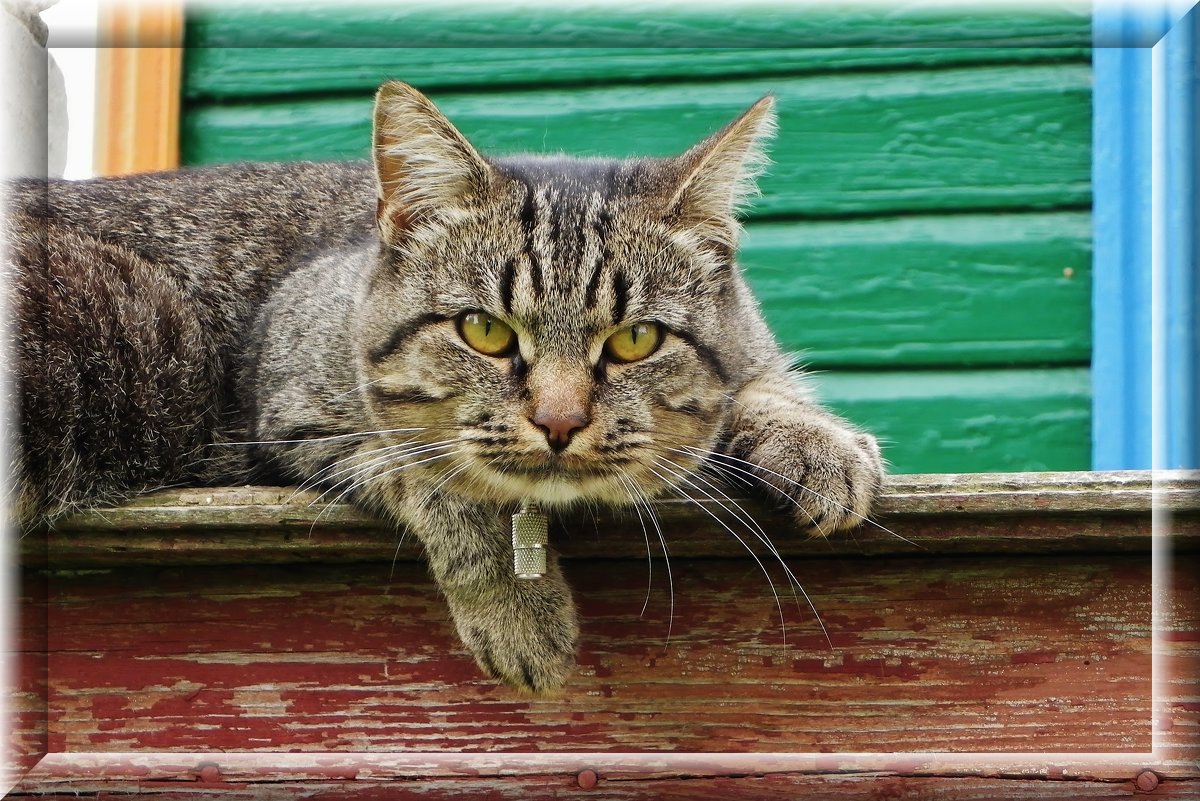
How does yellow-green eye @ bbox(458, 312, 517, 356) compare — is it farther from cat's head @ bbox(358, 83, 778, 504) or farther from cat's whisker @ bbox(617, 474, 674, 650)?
cat's whisker @ bbox(617, 474, 674, 650)

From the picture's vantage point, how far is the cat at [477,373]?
142 centimetres

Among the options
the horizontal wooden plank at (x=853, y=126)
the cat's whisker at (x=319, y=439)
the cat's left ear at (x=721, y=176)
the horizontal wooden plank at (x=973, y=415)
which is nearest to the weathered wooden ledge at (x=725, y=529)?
the cat's whisker at (x=319, y=439)

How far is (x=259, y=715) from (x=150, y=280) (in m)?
0.90

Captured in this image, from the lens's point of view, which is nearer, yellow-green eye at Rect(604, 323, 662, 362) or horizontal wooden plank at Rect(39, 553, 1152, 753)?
horizontal wooden plank at Rect(39, 553, 1152, 753)

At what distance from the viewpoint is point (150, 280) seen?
1.93 m

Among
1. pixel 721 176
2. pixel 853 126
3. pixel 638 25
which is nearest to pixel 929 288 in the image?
pixel 853 126

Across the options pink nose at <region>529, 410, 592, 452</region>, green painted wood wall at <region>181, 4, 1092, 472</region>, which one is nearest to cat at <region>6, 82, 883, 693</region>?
pink nose at <region>529, 410, 592, 452</region>

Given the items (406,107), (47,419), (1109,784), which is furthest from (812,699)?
(47,419)

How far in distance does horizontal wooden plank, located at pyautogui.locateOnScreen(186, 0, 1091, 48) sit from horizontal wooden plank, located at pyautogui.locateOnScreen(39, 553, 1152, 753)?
1354 mm

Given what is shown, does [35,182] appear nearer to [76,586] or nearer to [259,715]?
[76,586]

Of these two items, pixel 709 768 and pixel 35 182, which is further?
pixel 35 182

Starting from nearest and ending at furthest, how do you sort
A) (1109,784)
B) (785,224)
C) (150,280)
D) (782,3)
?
1. (1109,784)
2. (150,280)
3. (782,3)
4. (785,224)

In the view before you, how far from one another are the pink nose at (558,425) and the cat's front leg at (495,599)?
0.18 m

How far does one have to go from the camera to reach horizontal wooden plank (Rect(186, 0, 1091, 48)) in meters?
2.29
